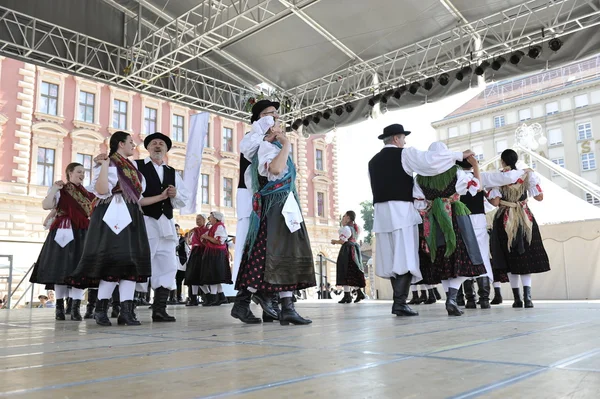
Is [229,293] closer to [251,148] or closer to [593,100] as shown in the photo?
[251,148]

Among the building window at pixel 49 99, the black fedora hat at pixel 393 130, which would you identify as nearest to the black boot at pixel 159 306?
the black fedora hat at pixel 393 130

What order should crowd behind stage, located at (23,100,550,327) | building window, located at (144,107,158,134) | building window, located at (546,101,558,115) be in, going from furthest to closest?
building window, located at (546,101,558,115)
building window, located at (144,107,158,134)
crowd behind stage, located at (23,100,550,327)

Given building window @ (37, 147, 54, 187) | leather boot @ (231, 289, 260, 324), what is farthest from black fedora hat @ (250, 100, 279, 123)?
building window @ (37, 147, 54, 187)

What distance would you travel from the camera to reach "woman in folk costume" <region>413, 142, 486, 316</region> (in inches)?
179

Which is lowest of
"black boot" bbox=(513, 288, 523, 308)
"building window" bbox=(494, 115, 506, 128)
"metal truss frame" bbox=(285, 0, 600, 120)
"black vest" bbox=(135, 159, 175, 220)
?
"black boot" bbox=(513, 288, 523, 308)

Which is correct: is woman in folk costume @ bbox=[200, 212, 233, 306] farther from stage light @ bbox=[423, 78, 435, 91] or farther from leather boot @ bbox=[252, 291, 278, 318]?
leather boot @ bbox=[252, 291, 278, 318]

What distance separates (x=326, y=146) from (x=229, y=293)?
2181cm

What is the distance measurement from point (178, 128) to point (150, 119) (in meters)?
1.39

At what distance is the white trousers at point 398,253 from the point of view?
421 cm

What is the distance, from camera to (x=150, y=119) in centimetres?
2347

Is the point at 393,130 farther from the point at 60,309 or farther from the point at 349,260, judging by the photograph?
the point at 349,260

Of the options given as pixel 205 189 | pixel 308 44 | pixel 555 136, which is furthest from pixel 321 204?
pixel 555 136

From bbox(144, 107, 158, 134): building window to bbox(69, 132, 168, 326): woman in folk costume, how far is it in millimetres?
20229

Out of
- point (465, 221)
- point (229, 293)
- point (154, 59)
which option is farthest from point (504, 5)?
point (229, 293)
